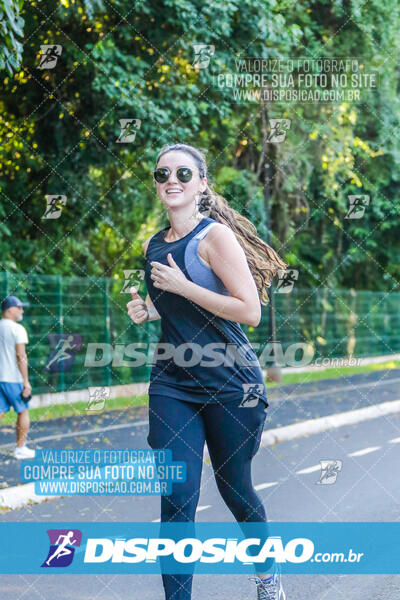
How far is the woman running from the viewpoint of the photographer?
3.90 meters

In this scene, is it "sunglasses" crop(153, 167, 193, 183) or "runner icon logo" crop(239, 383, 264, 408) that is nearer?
"runner icon logo" crop(239, 383, 264, 408)

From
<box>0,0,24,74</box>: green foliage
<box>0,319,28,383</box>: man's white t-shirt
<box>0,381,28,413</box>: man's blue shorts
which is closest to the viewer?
<box>0,0,24,74</box>: green foliage

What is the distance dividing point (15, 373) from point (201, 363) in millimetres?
6473

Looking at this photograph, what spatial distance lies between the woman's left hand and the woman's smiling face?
32 cm

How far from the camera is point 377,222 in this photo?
2742 cm

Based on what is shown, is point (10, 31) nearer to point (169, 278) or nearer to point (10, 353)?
point (10, 353)

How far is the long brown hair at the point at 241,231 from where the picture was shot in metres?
4.25

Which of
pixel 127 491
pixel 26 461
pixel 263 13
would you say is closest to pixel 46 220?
pixel 263 13

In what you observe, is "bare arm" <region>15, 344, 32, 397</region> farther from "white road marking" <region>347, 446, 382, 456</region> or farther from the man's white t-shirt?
"white road marking" <region>347, 446, 382, 456</region>

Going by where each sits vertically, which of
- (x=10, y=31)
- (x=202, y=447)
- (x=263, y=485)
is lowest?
(x=263, y=485)

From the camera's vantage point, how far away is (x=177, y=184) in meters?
4.13

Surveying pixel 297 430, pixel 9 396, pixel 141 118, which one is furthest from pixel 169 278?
pixel 141 118

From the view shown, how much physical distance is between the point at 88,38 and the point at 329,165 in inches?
296

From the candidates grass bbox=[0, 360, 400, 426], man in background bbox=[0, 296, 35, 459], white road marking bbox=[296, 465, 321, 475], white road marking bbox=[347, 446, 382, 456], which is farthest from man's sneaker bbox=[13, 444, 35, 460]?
grass bbox=[0, 360, 400, 426]
